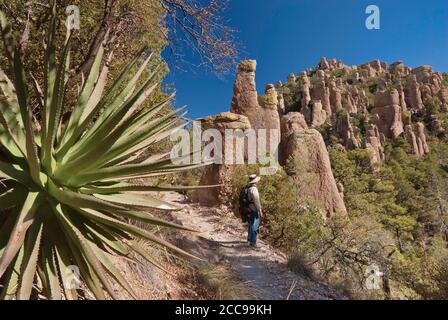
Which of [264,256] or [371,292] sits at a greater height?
[264,256]

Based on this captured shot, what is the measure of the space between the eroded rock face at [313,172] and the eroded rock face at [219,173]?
10.6ft

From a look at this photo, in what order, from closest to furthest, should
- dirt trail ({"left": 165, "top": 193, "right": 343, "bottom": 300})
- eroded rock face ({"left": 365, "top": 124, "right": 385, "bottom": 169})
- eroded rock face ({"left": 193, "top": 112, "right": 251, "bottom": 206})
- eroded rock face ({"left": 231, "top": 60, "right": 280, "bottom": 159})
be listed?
dirt trail ({"left": 165, "top": 193, "right": 343, "bottom": 300}) < eroded rock face ({"left": 193, "top": 112, "right": 251, "bottom": 206}) < eroded rock face ({"left": 231, "top": 60, "right": 280, "bottom": 159}) < eroded rock face ({"left": 365, "top": 124, "right": 385, "bottom": 169})

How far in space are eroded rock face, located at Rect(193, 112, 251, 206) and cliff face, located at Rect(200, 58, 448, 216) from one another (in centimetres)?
355

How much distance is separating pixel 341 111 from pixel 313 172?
1957 inches

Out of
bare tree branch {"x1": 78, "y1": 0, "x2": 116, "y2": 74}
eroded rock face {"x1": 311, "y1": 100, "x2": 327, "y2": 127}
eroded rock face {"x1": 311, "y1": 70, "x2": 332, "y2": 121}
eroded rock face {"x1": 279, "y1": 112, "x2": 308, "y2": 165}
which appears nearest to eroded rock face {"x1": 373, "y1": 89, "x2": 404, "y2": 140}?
eroded rock face {"x1": 311, "y1": 70, "x2": 332, "y2": 121}

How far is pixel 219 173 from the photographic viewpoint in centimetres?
1195

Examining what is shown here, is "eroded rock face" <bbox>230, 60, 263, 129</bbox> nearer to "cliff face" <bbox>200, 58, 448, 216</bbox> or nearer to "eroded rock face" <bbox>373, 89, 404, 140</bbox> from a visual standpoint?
"cliff face" <bbox>200, 58, 448, 216</bbox>

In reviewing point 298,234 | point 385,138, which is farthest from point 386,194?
point 385,138

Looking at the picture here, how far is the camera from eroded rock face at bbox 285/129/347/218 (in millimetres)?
14727

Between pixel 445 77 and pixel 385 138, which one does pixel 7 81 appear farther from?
pixel 445 77

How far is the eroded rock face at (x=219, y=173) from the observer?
38.9 ft

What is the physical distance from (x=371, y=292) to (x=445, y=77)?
90124 mm

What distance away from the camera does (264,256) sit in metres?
7.00
